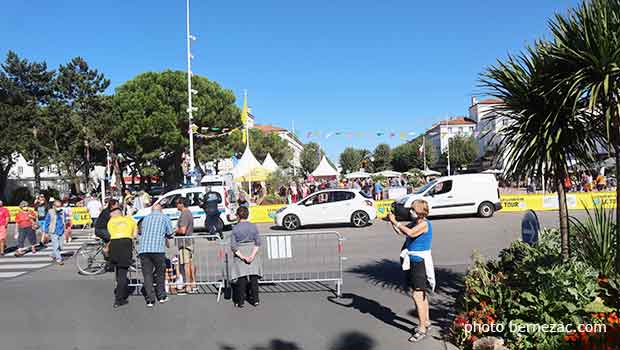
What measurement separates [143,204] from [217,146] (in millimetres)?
26031

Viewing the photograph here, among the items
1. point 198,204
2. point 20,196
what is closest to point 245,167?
point 198,204

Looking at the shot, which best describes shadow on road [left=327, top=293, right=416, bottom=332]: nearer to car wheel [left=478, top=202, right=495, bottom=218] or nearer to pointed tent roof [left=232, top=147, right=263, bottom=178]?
car wheel [left=478, top=202, right=495, bottom=218]

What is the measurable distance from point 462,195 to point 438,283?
10.6 m

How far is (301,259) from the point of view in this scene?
403 inches

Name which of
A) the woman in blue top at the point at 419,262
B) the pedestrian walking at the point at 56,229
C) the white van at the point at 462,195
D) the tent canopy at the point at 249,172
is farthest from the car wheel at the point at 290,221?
the tent canopy at the point at 249,172

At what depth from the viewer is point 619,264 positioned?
4.83m

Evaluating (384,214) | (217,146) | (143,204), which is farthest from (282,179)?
(143,204)

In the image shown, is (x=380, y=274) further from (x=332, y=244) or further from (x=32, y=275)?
(x=32, y=275)

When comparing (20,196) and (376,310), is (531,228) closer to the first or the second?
(376,310)

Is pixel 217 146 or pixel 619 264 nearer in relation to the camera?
pixel 619 264

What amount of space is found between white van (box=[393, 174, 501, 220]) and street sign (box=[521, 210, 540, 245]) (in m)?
10.6

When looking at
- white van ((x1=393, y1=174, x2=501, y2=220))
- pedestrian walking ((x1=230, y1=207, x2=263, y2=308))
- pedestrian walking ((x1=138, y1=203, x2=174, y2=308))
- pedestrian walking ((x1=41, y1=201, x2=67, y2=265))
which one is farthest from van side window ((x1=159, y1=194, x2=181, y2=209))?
pedestrian walking ((x1=230, y1=207, x2=263, y2=308))

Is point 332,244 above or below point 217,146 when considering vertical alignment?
below

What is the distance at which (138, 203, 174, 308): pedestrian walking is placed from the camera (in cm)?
697
